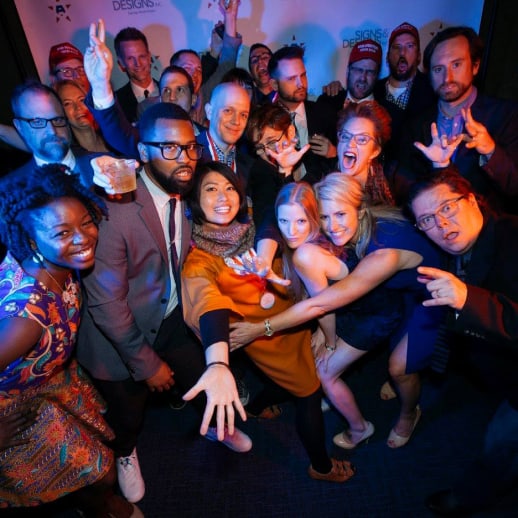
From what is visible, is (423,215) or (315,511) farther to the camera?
(315,511)

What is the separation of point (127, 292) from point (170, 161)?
0.68m

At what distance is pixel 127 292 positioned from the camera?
6.18ft

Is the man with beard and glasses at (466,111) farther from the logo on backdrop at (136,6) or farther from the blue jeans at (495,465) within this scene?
the logo on backdrop at (136,6)

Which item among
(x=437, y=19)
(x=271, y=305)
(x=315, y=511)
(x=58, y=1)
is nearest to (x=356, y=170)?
(x=271, y=305)

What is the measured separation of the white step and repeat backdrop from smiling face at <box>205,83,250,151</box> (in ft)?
7.49

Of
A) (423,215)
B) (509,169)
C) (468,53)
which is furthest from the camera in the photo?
(468,53)

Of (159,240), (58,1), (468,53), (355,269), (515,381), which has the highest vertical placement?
(58,1)

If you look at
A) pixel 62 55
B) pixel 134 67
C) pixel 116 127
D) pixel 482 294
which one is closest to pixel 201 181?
pixel 116 127

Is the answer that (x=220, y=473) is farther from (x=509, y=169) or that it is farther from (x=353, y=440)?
(x=509, y=169)

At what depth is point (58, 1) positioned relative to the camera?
3.95m

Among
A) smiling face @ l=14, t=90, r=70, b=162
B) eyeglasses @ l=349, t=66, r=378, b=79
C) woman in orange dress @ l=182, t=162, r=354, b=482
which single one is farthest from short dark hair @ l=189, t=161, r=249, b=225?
eyeglasses @ l=349, t=66, r=378, b=79

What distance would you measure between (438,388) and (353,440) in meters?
0.84

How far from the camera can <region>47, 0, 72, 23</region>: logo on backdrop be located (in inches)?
156

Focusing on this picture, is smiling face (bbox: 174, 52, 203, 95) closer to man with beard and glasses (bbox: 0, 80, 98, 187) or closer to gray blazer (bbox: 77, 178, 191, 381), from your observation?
man with beard and glasses (bbox: 0, 80, 98, 187)
